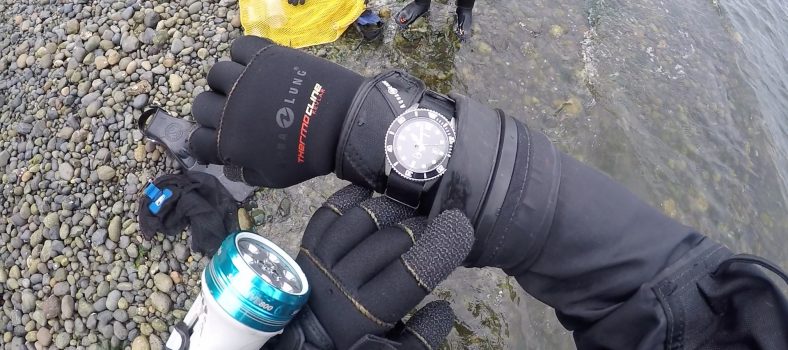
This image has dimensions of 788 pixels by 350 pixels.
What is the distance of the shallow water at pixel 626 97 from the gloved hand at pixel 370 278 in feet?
5.04

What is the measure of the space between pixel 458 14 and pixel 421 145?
2.94 metres

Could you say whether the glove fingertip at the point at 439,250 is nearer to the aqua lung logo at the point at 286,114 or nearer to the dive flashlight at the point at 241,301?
the dive flashlight at the point at 241,301

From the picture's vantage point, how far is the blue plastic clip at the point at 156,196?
327 centimetres

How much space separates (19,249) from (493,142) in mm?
3348

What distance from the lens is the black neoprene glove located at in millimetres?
2270

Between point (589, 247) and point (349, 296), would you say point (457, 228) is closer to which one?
point (349, 296)

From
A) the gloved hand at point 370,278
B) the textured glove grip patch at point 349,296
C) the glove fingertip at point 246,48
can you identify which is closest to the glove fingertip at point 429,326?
the gloved hand at point 370,278

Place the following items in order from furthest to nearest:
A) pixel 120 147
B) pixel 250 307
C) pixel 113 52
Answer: pixel 113 52
pixel 120 147
pixel 250 307

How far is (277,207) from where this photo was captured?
144 inches

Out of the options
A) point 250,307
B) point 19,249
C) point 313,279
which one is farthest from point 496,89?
point 19,249

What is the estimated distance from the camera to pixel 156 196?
3.30 m

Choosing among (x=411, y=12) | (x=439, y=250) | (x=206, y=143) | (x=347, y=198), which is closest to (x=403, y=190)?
(x=347, y=198)

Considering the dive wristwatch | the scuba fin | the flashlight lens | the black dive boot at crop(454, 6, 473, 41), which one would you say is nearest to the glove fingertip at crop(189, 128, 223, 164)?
the flashlight lens

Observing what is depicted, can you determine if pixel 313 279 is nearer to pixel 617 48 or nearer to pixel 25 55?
pixel 25 55
